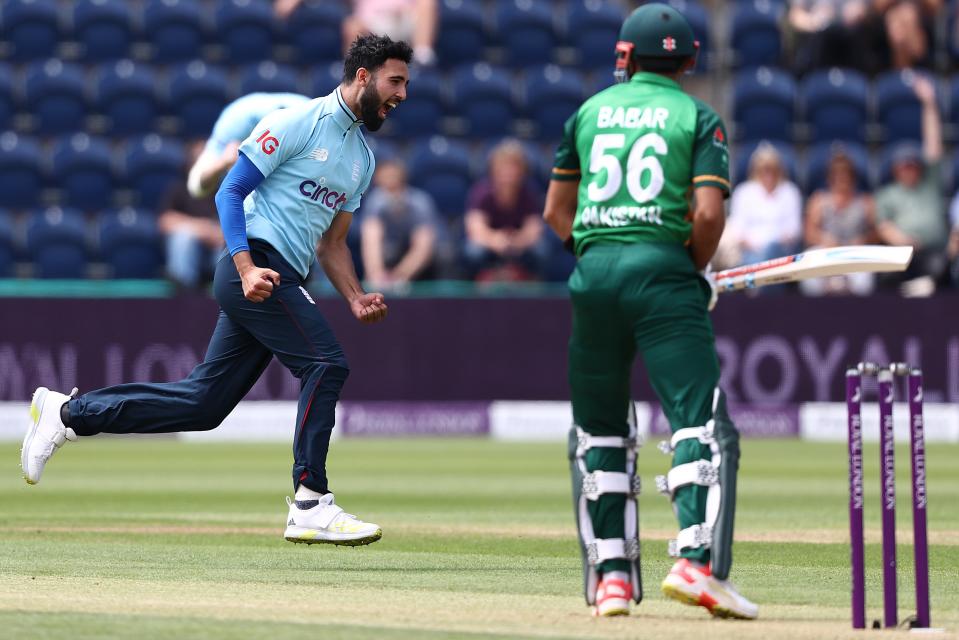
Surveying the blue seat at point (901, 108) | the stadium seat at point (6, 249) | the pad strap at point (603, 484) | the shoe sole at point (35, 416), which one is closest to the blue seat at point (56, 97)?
the stadium seat at point (6, 249)

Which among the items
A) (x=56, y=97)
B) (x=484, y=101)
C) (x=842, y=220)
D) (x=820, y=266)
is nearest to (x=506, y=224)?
(x=484, y=101)

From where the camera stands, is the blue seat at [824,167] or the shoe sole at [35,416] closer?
the shoe sole at [35,416]

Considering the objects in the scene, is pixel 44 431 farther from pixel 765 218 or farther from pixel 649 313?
pixel 765 218

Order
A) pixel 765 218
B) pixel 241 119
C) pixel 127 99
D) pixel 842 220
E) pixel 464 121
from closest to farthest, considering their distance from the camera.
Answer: pixel 241 119, pixel 765 218, pixel 842 220, pixel 127 99, pixel 464 121

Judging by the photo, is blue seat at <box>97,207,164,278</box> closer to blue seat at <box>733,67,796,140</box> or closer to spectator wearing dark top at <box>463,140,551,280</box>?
spectator wearing dark top at <box>463,140,551,280</box>

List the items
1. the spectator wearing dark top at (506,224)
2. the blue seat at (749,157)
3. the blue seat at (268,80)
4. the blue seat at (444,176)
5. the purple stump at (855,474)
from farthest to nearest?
the blue seat at (268,80)
the blue seat at (749,157)
the blue seat at (444,176)
the spectator wearing dark top at (506,224)
the purple stump at (855,474)

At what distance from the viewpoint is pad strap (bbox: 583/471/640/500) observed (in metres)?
5.22

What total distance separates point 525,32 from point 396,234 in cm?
359

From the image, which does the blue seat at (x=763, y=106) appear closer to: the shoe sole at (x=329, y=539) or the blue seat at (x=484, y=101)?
the blue seat at (x=484, y=101)

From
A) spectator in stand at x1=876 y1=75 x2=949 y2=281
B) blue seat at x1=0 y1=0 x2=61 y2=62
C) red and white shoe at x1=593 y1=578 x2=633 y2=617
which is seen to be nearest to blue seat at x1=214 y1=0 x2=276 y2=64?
blue seat at x1=0 y1=0 x2=61 y2=62

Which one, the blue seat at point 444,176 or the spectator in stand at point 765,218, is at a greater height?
the blue seat at point 444,176

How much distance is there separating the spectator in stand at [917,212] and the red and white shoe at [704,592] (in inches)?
400

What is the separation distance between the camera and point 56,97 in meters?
16.5

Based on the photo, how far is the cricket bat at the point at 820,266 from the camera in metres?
5.25
